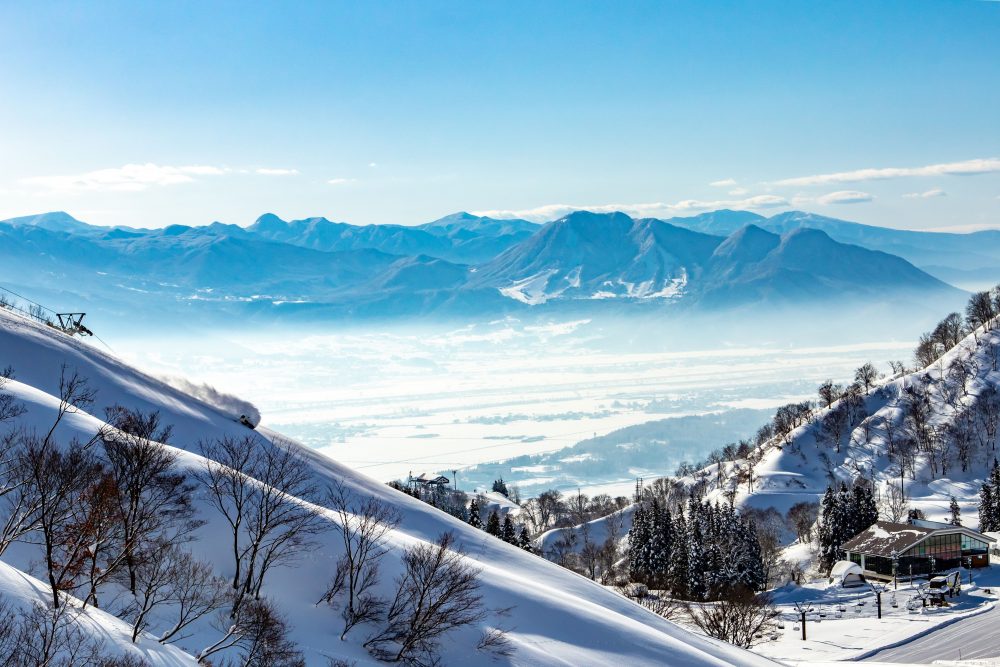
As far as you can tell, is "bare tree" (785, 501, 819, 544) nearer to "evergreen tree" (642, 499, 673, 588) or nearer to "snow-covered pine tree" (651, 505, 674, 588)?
"snow-covered pine tree" (651, 505, 674, 588)

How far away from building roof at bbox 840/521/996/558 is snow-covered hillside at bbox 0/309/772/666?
142 feet

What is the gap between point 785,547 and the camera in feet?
362

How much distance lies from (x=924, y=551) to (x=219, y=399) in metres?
63.3

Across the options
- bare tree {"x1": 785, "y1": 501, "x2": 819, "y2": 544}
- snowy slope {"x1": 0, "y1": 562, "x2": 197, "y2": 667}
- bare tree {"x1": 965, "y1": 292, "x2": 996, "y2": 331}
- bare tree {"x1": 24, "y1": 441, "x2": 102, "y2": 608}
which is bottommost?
bare tree {"x1": 785, "y1": 501, "x2": 819, "y2": 544}

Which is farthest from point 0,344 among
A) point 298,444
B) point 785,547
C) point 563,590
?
point 785,547

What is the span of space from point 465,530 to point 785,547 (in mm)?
74758

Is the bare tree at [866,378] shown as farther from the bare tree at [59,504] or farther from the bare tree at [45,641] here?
the bare tree at [45,641]

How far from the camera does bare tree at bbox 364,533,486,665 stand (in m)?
28.8

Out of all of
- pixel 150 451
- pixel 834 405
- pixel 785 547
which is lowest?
pixel 785 547

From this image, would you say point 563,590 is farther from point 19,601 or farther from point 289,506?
point 19,601

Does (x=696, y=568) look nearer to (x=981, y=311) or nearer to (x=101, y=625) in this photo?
(x=101, y=625)

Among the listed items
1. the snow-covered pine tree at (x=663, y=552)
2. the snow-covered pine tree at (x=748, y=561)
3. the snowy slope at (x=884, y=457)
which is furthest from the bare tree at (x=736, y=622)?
the snowy slope at (x=884, y=457)

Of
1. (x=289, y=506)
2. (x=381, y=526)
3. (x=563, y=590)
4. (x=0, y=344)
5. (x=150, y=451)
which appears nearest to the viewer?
(x=150, y=451)

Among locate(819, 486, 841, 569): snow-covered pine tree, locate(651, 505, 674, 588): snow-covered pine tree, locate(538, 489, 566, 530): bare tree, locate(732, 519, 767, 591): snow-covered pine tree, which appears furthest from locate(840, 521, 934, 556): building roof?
locate(538, 489, 566, 530): bare tree
